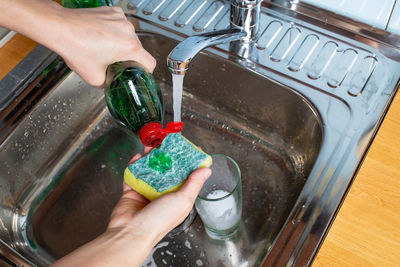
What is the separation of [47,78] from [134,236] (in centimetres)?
49

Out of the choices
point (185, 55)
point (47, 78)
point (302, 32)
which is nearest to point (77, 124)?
point (47, 78)

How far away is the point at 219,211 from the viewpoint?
0.78m

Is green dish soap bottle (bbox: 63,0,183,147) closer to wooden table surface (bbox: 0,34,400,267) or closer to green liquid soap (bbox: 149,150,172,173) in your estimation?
green liquid soap (bbox: 149,150,172,173)

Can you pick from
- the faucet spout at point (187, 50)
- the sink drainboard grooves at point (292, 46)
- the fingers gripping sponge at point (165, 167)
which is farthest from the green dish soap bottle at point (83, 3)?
the fingers gripping sponge at point (165, 167)

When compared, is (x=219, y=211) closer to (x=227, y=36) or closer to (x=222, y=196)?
(x=222, y=196)

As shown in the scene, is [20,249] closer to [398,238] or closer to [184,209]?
[184,209]

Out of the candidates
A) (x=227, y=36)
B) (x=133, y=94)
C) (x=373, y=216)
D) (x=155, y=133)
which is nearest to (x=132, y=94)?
(x=133, y=94)

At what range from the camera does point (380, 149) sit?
747 mm

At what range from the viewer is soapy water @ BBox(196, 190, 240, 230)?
76cm

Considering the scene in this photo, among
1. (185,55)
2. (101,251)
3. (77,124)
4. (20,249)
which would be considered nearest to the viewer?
(101,251)

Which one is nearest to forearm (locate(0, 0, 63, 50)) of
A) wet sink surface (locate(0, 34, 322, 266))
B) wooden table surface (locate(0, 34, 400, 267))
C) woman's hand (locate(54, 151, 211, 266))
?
wet sink surface (locate(0, 34, 322, 266))

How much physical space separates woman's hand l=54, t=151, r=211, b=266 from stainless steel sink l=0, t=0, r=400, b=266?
0.72 feet

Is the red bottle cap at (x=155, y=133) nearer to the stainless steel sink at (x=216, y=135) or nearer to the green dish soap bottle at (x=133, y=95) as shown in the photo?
the green dish soap bottle at (x=133, y=95)

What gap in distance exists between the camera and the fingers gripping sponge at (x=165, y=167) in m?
0.66
